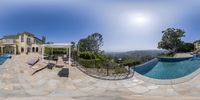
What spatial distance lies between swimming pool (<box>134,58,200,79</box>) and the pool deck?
123 centimetres

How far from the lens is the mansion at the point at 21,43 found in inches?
867

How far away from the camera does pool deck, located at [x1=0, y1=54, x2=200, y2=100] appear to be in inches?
394

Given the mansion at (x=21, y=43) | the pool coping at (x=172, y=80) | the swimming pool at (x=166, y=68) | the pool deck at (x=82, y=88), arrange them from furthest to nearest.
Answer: the mansion at (x=21, y=43), the swimming pool at (x=166, y=68), the pool coping at (x=172, y=80), the pool deck at (x=82, y=88)

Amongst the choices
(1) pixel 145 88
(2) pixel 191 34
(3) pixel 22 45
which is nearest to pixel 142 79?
(1) pixel 145 88

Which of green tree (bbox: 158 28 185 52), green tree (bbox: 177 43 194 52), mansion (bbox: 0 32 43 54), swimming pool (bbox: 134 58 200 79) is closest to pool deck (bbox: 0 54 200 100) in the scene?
swimming pool (bbox: 134 58 200 79)

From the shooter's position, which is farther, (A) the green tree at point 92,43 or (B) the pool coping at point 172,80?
(A) the green tree at point 92,43

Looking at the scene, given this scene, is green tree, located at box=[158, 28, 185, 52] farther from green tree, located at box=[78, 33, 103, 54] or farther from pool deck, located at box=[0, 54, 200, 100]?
pool deck, located at box=[0, 54, 200, 100]

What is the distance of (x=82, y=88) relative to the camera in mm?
11570

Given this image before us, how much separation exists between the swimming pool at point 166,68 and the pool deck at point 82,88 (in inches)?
48.4

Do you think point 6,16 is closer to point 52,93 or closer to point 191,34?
point 52,93

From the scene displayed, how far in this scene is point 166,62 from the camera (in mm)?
18469

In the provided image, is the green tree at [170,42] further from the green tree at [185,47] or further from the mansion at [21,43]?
the mansion at [21,43]

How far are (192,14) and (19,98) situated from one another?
13647 millimetres

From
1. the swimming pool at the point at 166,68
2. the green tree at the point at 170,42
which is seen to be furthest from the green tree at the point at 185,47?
the swimming pool at the point at 166,68
